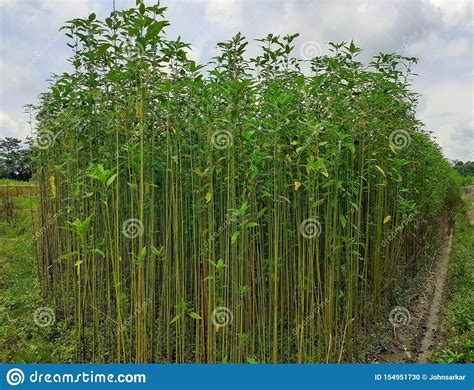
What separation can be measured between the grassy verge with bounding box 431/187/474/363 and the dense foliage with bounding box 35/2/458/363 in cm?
77

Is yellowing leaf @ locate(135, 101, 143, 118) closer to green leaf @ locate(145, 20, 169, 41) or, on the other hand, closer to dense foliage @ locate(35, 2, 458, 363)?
dense foliage @ locate(35, 2, 458, 363)

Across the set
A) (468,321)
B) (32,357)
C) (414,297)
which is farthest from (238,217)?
(414,297)

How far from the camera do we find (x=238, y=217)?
3.39 m

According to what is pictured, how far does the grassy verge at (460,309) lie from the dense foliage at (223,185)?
77cm

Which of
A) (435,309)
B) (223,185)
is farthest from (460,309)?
(223,185)

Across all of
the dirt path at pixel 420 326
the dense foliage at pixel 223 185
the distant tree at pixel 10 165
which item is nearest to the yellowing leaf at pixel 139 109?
the dense foliage at pixel 223 185

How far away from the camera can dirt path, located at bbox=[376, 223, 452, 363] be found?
4531 mm

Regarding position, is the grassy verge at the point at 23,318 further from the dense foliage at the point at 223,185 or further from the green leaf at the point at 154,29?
the green leaf at the point at 154,29

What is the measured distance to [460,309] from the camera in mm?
5727

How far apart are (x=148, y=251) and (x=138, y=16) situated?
164 centimetres

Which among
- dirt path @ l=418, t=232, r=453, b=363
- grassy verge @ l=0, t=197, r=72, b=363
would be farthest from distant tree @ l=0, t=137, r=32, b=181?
dirt path @ l=418, t=232, r=453, b=363

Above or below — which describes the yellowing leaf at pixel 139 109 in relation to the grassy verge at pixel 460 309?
above

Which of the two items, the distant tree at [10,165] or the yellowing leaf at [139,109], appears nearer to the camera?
the yellowing leaf at [139,109]

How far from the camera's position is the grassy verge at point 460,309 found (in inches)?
169
